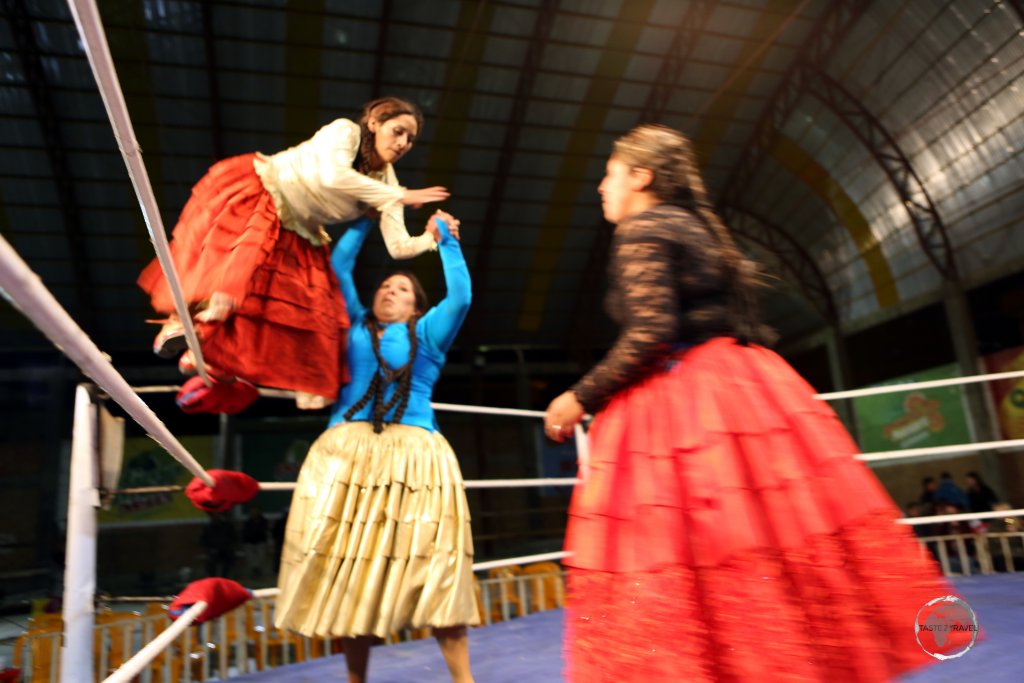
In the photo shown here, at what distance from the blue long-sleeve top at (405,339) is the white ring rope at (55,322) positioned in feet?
2.77

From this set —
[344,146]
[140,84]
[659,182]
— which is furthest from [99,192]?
[659,182]

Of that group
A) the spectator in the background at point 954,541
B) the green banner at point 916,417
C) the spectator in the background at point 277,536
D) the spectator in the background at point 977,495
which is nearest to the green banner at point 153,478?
the spectator in the background at point 277,536

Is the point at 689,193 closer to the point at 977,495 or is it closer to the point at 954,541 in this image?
the point at 954,541

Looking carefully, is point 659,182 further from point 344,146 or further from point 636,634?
point 344,146

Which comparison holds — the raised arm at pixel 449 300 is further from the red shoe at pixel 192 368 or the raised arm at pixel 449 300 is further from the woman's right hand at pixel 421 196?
the red shoe at pixel 192 368

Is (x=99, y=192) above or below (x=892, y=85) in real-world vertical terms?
below

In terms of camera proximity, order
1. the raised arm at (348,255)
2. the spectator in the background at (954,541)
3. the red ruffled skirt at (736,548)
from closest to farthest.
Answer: the red ruffled skirt at (736,548), the raised arm at (348,255), the spectator in the background at (954,541)

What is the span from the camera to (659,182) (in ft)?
4.19

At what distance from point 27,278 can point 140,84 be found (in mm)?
9459

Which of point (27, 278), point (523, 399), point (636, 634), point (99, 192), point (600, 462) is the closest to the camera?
point (27, 278)

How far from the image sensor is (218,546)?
9.25 m

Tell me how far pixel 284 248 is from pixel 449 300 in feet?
1.57

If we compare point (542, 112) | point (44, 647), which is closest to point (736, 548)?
point (44, 647)

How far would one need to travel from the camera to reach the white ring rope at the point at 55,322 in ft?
1.79
